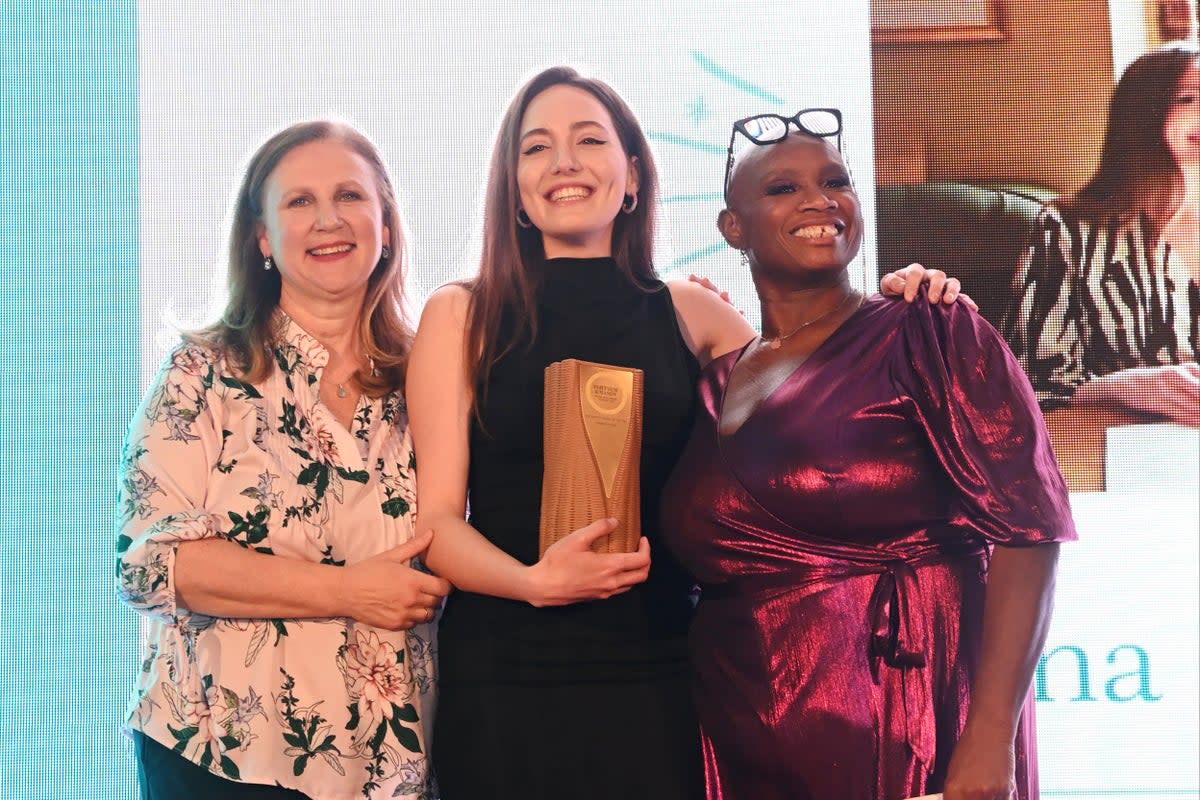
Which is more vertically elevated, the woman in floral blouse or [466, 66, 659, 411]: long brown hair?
[466, 66, 659, 411]: long brown hair

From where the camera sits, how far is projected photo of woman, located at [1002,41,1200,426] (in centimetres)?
281

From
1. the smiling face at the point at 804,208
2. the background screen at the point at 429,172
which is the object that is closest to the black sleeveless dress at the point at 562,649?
the smiling face at the point at 804,208

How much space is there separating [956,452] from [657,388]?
0.44 meters

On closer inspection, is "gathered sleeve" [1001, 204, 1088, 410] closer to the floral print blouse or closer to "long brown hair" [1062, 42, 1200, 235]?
"long brown hair" [1062, 42, 1200, 235]

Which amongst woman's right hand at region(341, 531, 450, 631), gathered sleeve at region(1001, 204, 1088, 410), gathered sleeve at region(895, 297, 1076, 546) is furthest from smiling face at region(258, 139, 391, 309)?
gathered sleeve at region(1001, 204, 1088, 410)

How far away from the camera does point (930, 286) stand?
165cm

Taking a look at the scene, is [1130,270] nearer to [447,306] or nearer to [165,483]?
[447,306]

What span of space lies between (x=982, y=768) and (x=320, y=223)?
3.78 ft

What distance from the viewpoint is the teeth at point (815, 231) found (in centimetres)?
172

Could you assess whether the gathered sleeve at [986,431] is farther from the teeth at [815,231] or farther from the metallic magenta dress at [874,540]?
the teeth at [815,231]

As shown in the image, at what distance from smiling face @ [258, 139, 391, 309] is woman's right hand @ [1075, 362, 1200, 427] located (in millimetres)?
1624

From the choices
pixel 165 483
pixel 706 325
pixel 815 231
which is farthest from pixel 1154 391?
pixel 165 483

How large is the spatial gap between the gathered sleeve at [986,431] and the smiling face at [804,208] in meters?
0.18

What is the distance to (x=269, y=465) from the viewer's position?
1.82 meters
